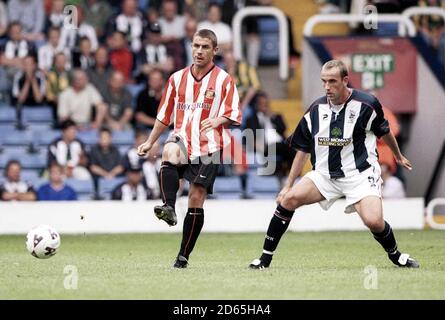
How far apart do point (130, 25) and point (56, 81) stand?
1.81 metres

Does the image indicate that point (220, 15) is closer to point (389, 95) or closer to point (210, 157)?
point (389, 95)

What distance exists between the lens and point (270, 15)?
854 inches

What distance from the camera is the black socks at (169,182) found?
11047mm

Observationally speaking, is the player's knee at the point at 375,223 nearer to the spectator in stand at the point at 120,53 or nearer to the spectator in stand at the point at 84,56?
the spectator in stand at the point at 84,56

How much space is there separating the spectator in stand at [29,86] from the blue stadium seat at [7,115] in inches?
A: 6.9

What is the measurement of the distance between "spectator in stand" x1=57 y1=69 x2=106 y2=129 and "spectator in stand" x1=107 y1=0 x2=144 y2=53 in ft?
4.66

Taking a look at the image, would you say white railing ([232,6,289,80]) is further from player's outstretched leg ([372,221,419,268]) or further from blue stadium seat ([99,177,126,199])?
player's outstretched leg ([372,221,419,268])

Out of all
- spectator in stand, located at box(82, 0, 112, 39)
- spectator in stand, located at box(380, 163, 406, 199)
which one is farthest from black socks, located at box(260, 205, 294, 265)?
spectator in stand, located at box(82, 0, 112, 39)

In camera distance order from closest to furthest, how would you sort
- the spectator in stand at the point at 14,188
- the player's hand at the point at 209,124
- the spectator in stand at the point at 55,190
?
the player's hand at the point at 209,124
the spectator in stand at the point at 55,190
the spectator in stand at the point at 14,188

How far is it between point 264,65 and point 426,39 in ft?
9.52

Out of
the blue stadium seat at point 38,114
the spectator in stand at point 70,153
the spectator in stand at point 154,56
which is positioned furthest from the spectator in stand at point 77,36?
the spectator in stand at point 70,153

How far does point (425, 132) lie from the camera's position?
20422 mm

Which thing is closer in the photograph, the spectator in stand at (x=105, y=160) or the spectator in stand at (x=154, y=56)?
the spectator in stand at (x=105, y=160)

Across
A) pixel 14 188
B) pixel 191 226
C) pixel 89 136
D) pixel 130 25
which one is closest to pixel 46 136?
pixel 89 136
